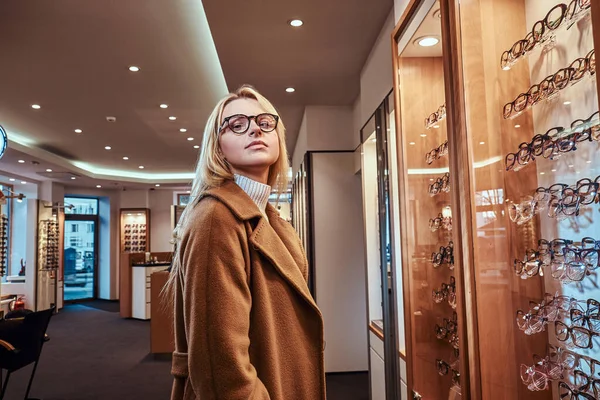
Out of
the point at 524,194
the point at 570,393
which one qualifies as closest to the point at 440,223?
the point at 524,194

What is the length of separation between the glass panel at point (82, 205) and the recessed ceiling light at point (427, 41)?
506 inches

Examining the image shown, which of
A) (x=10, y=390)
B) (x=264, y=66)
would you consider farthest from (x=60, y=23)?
(x=10, y=390)

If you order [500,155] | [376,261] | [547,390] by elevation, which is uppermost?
[500,155]

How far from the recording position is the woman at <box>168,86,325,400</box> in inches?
Result: 37.6

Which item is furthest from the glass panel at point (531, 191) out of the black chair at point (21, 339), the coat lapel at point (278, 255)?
the black chair at point (21, 339)

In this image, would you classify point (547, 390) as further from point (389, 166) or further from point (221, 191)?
point (389, 166)

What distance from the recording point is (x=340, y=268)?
507 centimetres

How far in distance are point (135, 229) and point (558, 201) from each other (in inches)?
533

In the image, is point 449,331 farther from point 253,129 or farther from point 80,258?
point 80,258

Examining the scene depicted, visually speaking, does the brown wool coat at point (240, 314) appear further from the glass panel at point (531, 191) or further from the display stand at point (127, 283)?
the display stand at point (127, 283)

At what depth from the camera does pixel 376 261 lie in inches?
140

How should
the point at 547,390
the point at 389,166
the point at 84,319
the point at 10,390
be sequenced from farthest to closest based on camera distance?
the point at 84,319
the point at 10,390
the point at 389,166
the point at 547,390

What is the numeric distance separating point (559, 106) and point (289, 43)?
267cm

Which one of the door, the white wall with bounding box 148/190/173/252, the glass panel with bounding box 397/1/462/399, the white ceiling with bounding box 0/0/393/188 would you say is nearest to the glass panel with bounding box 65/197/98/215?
the door
